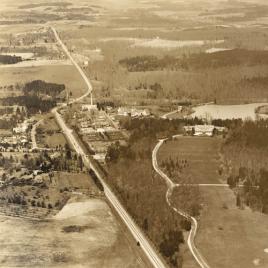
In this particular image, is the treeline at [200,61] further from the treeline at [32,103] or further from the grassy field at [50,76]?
the treeline at [32,103]

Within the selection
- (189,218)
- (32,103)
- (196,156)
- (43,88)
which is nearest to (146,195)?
(189,218)

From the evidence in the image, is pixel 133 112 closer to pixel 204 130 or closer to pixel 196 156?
pixel 204 130

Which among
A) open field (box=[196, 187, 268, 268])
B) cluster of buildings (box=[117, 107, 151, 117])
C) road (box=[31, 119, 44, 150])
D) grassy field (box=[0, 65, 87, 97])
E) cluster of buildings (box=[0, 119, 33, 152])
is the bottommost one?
open field (box=[196, 187, 268, 268])

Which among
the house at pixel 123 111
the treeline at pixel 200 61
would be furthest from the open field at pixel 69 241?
the treeline at pixel 200 61

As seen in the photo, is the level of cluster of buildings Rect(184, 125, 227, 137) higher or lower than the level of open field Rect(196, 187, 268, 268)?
higher

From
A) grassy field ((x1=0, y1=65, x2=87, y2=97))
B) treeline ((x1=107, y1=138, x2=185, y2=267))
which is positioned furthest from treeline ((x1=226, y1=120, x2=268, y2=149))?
grassy field ((x1=0, y1=65, x2=87, y2=97))

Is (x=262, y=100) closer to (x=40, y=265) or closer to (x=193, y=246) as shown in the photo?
(x=193, y=246)

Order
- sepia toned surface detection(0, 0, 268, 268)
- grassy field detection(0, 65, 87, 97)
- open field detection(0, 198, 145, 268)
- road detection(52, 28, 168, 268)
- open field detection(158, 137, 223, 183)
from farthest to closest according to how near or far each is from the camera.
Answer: grassy field detection(0, 65, 87, 97) < open field detection(158, 137, 223, 183) < sepia toned surface detection(0, 0, 268, 268) < road detection(52, 28, 168, 268) < open field detection(0, 198, 145, 268)

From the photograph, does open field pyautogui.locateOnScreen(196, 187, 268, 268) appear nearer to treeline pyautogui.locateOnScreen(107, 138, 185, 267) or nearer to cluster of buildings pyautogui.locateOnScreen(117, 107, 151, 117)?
treeline pyautogui.locateOnScreen(107, 138, 185, 267)
